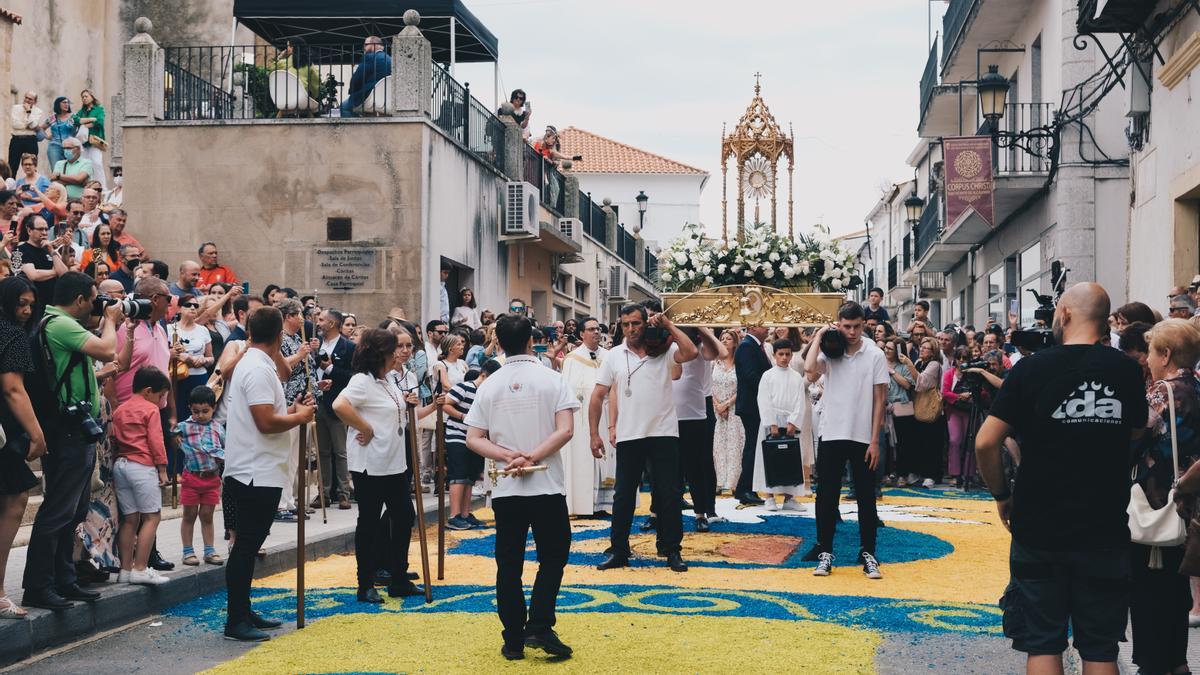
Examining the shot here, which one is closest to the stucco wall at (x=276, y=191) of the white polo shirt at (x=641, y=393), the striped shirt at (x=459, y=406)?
the striped shirt at (x=459, y=406)

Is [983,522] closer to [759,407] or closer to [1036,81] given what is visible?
[759,407]

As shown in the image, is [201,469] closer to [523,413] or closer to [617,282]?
[523,413]

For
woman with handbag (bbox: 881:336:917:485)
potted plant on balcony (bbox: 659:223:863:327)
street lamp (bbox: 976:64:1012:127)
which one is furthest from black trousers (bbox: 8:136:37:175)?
street lamp (bbox: 976:64:1012:127)

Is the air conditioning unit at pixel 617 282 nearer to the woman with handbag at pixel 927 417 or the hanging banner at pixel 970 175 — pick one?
the hanging banner at pixel 970 175

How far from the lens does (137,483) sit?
844 centimetres

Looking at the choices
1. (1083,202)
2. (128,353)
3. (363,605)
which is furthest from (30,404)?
(1083,202)

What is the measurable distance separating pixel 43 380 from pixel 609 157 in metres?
61.5

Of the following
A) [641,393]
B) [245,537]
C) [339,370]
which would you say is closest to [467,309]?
[339,370]

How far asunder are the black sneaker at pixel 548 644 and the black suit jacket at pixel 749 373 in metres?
8.26

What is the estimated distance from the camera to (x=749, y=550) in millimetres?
11188

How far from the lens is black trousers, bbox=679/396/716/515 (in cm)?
1198

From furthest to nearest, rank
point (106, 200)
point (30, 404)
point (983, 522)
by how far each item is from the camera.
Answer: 1. point (106, 200)
2. point (983, 522)
3. point (30, 404)

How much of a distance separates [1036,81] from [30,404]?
21485 millimetres

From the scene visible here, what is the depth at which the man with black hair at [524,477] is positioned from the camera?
7023mm
